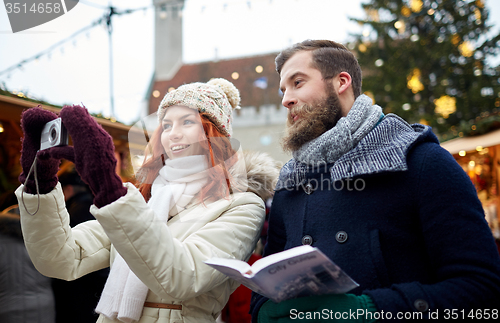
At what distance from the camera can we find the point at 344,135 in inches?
51.3

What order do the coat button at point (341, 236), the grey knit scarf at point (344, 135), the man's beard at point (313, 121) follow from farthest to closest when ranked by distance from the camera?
1. the man's beard at point (313, 121)
2. the grey knit scarf at point (344, 135)
3. the coat button at point (341, 236)

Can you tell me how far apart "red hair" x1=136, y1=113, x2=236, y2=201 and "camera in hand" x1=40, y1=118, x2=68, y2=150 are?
0.56 meters

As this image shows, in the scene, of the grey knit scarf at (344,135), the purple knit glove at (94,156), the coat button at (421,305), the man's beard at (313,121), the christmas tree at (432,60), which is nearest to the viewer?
the coat button at (421,305)

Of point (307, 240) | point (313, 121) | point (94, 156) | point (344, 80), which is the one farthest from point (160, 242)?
point (344, 80)

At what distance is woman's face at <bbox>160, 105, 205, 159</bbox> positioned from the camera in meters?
1.63

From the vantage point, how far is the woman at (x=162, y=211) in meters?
1.13

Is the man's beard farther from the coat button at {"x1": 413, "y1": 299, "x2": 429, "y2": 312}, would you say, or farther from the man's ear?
the coat button at {"x1": 413, "y1": 299, "x2": 429, "y2": 312}

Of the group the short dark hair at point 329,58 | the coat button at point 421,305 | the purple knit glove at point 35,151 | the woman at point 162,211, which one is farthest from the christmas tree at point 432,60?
the purple knit glove at point 35,151

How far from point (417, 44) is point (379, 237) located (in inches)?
383

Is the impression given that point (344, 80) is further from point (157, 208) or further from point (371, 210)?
point (157, 208)

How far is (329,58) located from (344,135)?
0.42 m

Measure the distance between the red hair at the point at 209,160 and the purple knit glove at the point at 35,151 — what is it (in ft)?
1.63

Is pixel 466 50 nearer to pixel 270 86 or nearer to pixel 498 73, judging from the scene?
pixel 498 73

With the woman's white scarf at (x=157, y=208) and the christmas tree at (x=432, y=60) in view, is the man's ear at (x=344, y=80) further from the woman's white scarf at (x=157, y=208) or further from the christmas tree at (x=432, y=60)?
the christmas tree at (x=432, y=60)
